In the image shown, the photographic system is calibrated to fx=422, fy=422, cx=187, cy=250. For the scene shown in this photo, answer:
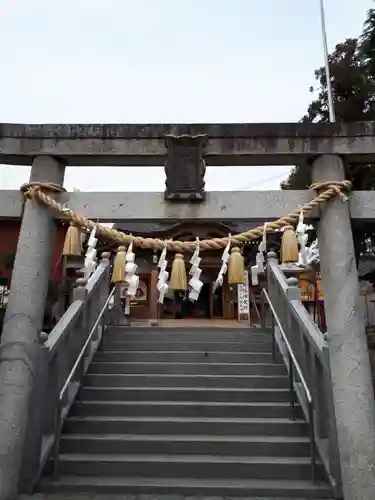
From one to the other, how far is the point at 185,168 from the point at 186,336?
412 cm

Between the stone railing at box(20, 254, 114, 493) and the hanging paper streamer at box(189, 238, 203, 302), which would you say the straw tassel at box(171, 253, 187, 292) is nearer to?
the hanging paper streamer at box(189, 238, 203, 302)

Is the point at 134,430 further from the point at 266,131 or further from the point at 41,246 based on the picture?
the point at 266,131

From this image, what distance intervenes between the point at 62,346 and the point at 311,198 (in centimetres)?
350

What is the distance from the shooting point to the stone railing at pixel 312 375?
420 cm

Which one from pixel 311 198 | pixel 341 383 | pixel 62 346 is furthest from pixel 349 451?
pixel 62 346

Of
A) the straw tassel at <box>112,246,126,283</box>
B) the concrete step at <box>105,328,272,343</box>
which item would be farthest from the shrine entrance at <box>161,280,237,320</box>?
the straw tassel at <box>112,246,126,283</box>

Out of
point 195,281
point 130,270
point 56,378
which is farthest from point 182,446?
point 130,270

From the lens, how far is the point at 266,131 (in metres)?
4.63

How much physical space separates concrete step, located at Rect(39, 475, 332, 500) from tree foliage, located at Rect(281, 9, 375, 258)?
31.4 ft

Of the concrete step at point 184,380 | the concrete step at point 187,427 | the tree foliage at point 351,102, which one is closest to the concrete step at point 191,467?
the concrete step at point 187,427

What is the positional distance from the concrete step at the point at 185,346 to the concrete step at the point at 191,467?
2708 millimetres

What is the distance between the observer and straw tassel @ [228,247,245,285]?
441 cm

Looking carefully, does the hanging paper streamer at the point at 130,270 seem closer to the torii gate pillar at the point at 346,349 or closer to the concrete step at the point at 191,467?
the concrete step at the point at 191,467

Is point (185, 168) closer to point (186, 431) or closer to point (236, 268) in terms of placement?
point (236, 268)
